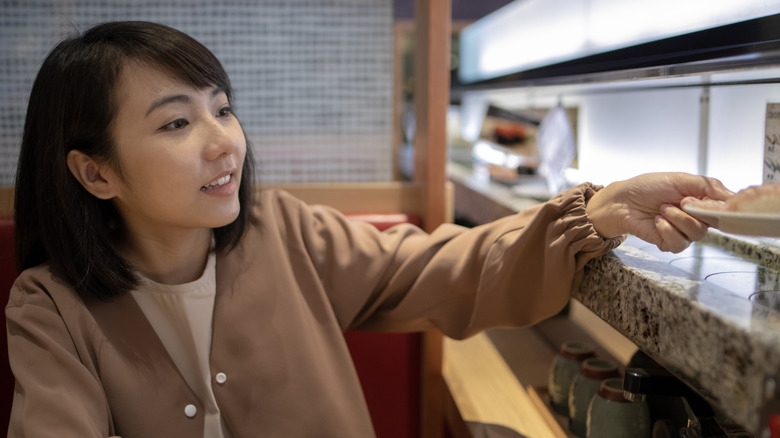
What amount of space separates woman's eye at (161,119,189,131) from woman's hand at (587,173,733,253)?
2.10 ft

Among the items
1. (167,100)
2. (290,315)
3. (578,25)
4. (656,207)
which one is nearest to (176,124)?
(167,100)

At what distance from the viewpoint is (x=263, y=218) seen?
124 cm

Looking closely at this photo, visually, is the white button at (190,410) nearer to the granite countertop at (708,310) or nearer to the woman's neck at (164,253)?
the woman's neck at (164,253)

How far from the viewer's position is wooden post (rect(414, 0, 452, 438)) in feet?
4.64

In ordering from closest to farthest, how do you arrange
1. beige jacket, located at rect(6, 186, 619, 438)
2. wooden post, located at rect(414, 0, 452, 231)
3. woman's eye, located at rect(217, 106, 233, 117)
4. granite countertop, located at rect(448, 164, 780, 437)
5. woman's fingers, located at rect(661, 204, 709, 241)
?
1. granite countertop, located at rect(448, 164, 780, 437)
2. woman's fingers, located at rect(661, 204, 709, 241)
3. beige jacket, located at rect(6, 186, 619, 438)
4. woman's eye, located at rect(217, 106, 233, 117)
5. wooden post, located at rect(414, 0, 452, 231)

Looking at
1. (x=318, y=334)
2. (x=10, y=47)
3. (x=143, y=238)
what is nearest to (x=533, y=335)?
(x=318, y=334)

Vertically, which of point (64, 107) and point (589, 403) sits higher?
point (64, 107)

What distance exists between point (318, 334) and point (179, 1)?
0.83m

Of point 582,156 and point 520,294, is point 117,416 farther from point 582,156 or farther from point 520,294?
point 582,156

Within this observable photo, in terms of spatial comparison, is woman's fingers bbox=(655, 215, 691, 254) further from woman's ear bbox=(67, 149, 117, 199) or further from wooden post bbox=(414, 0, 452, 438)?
woman's ear bbox=(67, 149, 117, 199)

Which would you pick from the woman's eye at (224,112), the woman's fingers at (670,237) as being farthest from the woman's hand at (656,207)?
the woman's eye at (224,112)

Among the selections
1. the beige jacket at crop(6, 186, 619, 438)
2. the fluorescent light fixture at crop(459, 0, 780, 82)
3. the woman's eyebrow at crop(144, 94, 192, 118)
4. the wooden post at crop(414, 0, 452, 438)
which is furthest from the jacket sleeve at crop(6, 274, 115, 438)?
the fluorescent light fixture at crop(459, 0, 780, 82)

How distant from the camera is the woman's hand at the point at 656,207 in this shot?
0.86 meters

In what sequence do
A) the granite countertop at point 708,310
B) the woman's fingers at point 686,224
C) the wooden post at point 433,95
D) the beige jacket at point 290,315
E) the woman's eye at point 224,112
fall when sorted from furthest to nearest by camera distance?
1. the wooden post at point 433,95
2. the woman's eye at point 224,112
3. the beige jacket at point 290,315
4. the woman's fingers at point 686,224
5. the granite countertop at point 708,310
